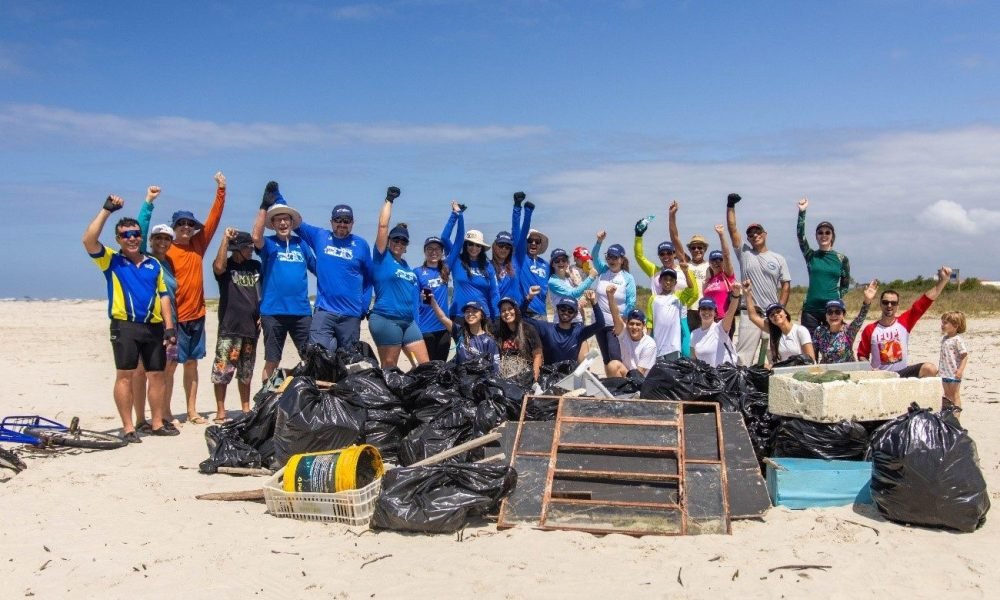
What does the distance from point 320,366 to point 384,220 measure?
160 cm

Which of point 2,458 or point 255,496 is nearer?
point 255,496

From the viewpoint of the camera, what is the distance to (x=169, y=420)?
27.0 ft

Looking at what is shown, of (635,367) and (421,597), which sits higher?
(635,367)

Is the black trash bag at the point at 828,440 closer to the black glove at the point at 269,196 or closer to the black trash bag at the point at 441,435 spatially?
the black trash bag at the point at 441,435

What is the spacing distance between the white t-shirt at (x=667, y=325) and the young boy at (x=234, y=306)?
12.8 feet

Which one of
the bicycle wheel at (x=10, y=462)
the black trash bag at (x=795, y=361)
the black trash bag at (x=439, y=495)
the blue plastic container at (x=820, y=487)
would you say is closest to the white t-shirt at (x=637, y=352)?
the black trash bag at (x=795, y=361)

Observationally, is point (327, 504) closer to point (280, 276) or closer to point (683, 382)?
point (683, 382)

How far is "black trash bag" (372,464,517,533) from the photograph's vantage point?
17.6 ft

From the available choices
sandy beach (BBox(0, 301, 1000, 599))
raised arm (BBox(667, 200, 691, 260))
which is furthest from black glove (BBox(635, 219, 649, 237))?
sandy beach (BBox(0, 301, 1000, 599))

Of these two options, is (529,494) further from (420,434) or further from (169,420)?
(169,420)

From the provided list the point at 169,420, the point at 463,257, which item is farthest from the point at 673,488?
the point at 169,420

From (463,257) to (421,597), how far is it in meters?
4.89

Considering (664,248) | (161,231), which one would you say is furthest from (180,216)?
(664,248)

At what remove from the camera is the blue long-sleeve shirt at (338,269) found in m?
8.23
